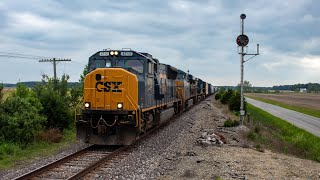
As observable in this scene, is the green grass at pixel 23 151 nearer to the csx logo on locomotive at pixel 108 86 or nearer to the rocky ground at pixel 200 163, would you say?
the rocky ground at pixel 200 163

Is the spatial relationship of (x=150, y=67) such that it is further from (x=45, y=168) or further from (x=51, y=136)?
(x=45, y=168)

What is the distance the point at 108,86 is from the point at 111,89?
165 mm

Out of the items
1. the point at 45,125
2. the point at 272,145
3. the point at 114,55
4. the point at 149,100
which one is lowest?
the point at 272,145

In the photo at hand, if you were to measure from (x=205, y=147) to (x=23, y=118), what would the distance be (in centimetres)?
697

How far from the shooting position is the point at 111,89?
1407 cm

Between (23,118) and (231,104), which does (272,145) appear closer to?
(23,118)

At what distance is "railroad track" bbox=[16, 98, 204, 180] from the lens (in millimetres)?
9625

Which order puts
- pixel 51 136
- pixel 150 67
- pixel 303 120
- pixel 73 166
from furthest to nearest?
1. pixel 303 120
2. pixel 150 67
3. pixel 51 136
4. pixel 73 166

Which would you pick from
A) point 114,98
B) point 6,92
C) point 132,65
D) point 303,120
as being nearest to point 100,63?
point 132,65

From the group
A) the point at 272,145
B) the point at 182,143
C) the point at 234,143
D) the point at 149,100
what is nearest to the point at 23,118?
the point at 149,100

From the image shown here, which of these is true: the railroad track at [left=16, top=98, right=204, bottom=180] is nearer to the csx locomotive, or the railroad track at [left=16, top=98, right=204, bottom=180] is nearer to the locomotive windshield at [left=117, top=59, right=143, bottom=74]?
the csx locomotive

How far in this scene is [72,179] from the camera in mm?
9039

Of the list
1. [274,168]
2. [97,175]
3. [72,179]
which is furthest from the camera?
[274,168]

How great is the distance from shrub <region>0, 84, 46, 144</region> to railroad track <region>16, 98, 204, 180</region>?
2320mm
